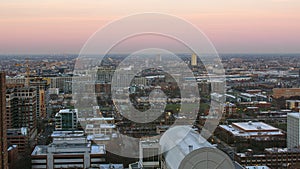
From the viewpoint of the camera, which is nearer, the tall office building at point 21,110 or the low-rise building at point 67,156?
the low-rise building at point 67,156

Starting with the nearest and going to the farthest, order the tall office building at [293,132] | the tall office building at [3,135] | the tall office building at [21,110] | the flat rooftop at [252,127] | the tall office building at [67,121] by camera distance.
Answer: the tall office building at [3,135], the tall office building at [293,132], the flat rooftop at [252,127], the tall office building at [21,110], the tall office building at [67,121]

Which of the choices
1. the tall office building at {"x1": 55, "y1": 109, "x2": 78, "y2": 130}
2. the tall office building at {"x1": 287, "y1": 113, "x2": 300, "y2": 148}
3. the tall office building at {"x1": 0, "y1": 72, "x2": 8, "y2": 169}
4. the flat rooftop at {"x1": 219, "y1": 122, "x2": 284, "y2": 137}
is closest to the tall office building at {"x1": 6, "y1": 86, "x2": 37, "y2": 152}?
the tall office building at {"x1": 55, "y1": 109, "x2": 78, "y2": 130}

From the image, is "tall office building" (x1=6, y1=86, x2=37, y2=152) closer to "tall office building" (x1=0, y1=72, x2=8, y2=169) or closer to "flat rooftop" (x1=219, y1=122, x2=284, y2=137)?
"tall office building" (x1=0, y1=72, x2=8, y2=169)

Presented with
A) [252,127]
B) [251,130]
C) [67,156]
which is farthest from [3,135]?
[252,127]

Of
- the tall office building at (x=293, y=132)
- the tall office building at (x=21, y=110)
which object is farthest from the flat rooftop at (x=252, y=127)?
the tall office building at (x=21, y=110)

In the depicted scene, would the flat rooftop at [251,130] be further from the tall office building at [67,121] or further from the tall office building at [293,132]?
the tall office building at [67,121]

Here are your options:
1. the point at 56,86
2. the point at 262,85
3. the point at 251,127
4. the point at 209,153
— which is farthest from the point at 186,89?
the point at 262,85

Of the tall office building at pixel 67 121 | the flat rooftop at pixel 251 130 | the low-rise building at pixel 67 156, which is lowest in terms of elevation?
the low-rise building at pixel 67 156

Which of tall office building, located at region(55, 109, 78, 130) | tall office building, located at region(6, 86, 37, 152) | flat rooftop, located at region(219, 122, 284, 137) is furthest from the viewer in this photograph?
tall office building, located at region(55, 109, 78, 130)

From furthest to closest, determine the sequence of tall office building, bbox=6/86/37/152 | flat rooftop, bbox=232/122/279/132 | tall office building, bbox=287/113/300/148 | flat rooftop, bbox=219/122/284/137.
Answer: tall office building, bbox=6/86/37/152 → flat rooftop, bbox=232/122/279/132 → flat rooftop, bbox=219/122/284/137 → tall office building, bbox=287/113/300/148

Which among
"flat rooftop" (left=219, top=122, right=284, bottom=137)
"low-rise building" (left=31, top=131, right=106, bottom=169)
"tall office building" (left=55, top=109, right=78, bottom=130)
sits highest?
"tall office building" (left=55, top=109, right=78, bottom=130)
